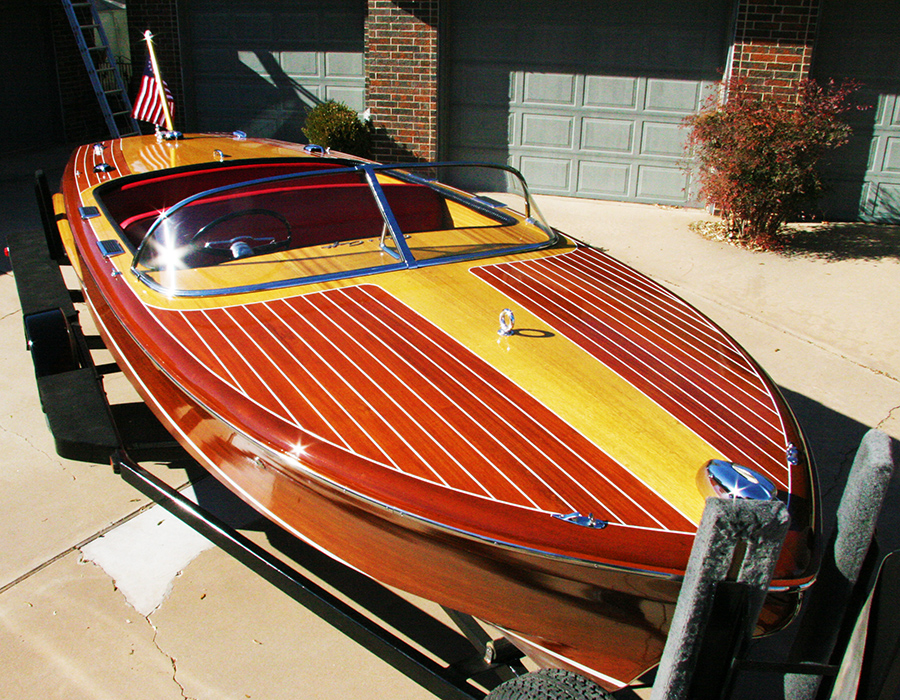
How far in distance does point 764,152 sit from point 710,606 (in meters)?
6.03

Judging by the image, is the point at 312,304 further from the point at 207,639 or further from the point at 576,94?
the point at 576,94

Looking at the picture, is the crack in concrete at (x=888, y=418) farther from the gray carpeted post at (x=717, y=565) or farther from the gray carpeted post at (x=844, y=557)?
the gray carpeted post at (x=717, y=565)

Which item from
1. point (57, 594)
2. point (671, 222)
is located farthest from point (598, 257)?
point (671, 222)

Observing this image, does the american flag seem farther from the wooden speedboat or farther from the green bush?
the wooden speedboat

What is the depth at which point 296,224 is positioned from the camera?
379cm

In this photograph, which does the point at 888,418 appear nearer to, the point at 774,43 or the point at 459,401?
the point at 459,401

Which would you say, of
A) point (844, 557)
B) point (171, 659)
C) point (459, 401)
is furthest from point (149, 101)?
point (844, 557)

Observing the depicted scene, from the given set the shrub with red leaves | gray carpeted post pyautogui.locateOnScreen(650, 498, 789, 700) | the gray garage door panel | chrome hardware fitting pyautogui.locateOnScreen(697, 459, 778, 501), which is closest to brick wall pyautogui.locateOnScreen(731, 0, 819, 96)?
the shrub with red leaves

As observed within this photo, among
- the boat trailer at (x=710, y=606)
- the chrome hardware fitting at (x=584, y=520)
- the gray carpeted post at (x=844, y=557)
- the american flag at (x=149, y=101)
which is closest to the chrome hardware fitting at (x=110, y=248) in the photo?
the boat trailer at (x=710, y=606)

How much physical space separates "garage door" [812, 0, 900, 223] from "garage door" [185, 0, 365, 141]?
5.22m

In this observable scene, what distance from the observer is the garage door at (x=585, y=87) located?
804 centimetres

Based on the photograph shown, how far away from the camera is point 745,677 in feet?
8.57

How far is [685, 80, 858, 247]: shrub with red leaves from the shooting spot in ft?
22.1

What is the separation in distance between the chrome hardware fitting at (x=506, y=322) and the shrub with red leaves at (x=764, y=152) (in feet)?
16.0
